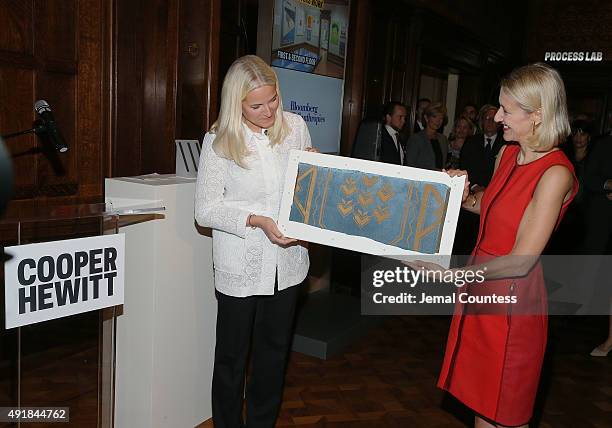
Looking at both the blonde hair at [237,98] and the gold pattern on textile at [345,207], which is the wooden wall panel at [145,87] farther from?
the gold pattern on textile at [345,207]

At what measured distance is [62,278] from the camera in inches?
73.5

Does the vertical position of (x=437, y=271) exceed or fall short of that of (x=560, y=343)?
it exceeds it

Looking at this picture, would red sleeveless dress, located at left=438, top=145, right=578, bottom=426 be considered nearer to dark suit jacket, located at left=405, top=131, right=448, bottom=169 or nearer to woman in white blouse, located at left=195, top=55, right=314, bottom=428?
woman in white blouse, located at left=195, top=55, right=314, bottom=428

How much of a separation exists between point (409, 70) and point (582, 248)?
260 centimetres

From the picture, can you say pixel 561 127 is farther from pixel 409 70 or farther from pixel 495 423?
pixel 409 70

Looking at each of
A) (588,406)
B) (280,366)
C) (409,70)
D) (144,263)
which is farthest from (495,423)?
(409,70)

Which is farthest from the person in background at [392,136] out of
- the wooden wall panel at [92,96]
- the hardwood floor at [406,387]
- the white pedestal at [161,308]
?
the white pedestal at [161,308]

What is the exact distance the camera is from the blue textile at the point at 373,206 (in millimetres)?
1969

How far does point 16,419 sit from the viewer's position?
190 centimetres

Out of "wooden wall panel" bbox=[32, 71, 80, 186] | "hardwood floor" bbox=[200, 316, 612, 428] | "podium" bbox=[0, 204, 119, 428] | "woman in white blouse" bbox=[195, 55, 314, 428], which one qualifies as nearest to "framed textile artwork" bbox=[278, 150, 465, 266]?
"woman in white blouse" bbox=[195, 55, 314, 428]

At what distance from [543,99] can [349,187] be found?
2.36ft

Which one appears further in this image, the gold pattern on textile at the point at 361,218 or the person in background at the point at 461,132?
the person in background at the point at 461,132

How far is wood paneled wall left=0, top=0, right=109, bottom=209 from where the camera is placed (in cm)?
266

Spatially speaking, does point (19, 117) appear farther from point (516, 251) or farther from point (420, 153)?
point (420, 153)
